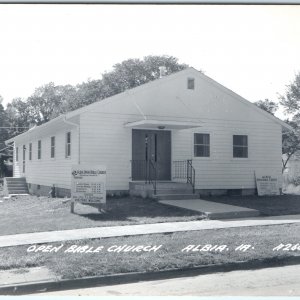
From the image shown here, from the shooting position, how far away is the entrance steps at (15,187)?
890 inches

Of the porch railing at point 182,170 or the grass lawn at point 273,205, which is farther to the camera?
the porch railing at point 182,170

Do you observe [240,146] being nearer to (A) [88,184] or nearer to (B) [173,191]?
(B) [173,191]

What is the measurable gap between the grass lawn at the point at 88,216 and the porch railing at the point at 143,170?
2289 millimetres

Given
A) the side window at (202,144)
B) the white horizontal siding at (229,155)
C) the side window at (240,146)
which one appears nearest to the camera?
the white horizontal siding at (229,155)

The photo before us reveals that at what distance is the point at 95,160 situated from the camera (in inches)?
635

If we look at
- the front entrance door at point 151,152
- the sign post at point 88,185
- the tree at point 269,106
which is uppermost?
the tree at point 269,106

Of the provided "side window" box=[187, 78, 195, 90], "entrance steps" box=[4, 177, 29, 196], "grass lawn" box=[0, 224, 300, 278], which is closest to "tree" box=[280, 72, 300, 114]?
"side window" box=[187, 78, 195, 90]

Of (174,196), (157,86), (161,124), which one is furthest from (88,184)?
(157,86)

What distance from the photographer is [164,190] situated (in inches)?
600

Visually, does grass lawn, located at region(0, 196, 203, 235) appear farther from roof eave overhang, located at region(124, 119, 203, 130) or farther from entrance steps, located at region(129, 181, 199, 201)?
roof eave overhang, located at region(124, 119, 203, 130)

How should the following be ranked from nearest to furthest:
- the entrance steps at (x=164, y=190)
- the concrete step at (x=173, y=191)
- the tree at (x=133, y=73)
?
1. the entrance steps at (x=164, y=190)
2. the concrete step at (x=173, y=191)
3. the tree at (x=133, y=73)

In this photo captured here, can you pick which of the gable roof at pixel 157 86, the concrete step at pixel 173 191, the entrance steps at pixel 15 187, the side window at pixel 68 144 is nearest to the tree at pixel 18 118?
the entrance steps at pixel 15 187

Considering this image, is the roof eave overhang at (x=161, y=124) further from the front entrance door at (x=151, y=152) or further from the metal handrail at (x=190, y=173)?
the metal handrail at (x=190, y=173)

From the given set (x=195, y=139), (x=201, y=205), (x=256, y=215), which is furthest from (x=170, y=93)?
(x=256, y=215)
